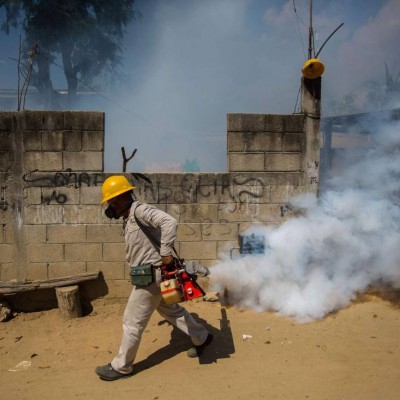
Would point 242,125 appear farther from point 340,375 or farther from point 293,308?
point 340,375

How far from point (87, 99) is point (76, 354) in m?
20.3

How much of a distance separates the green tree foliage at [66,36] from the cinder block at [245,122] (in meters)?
17.7

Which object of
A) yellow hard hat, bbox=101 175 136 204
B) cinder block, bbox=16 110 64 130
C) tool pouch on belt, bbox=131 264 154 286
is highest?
cinder block, bbox=16 110 64 130

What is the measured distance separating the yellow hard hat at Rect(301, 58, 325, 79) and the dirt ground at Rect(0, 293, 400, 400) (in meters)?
3.14

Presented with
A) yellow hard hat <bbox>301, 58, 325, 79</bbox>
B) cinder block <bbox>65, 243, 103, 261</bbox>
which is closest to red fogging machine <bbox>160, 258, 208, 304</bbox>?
cinder block <bbox>65, 243, 103, 261</bbox>

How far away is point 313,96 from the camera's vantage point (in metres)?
5.47

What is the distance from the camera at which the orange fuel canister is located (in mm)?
3566

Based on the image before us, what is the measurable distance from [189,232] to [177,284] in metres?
1.83

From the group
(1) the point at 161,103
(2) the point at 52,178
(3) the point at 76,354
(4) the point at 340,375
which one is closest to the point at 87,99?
(1) the point at 161,103

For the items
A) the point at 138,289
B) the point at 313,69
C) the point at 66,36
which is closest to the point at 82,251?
the point at 138,289

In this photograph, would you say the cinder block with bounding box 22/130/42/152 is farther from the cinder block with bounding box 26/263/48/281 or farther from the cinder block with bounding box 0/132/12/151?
the cinder block with bounding box 26/263/48/281

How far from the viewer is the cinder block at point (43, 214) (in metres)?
5.26

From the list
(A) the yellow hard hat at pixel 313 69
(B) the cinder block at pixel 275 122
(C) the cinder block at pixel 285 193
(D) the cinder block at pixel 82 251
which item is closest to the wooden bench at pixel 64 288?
(D) the cinder block at pixel 82 251

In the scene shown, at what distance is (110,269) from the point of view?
5391 mm
